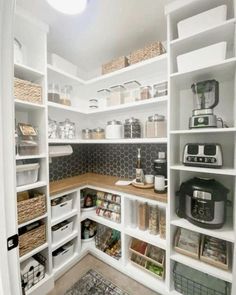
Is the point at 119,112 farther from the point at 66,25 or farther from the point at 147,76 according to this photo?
the point at 66,25

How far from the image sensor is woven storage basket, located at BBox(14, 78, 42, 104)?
1.18 m

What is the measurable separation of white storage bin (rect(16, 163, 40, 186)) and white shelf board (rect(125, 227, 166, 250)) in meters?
0.95

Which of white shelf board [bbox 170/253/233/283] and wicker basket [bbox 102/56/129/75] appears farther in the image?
Result: wicker basket [bbox 102/56/129/75]

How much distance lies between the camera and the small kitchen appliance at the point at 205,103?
109 centimetres

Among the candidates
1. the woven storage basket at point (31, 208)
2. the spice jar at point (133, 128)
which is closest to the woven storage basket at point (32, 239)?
the woven storage basket at point (31, 208)

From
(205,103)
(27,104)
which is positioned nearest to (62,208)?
(27,104)

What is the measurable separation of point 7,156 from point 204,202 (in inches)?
45.2

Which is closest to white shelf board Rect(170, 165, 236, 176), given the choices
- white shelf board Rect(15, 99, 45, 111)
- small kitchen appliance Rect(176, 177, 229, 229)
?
small kitchen appliance Rect(176, 177, 229, 229)

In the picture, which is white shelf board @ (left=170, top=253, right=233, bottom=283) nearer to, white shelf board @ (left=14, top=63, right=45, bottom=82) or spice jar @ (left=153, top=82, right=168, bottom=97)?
spice jar @ (left=153, top=82, right=168, bottom=97)

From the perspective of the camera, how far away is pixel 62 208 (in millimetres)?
1571

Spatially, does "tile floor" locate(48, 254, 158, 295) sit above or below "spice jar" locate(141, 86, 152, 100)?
below

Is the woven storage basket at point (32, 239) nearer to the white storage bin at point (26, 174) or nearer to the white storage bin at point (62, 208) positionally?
the white storage bin at point (62, 208)

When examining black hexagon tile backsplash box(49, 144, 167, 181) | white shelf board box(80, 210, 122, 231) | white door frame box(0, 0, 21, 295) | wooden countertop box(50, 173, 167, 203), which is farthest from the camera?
black hexagon tile backsplash box(49, 144, 167, 181)

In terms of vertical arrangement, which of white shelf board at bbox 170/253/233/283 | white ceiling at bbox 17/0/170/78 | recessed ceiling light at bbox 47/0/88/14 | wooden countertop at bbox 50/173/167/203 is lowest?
white shelf board at bbox 170/253/233/283
